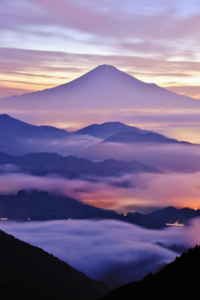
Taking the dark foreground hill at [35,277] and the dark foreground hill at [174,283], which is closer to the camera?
the dark foreground hill at [174,283]

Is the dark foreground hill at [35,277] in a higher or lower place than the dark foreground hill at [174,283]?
lower

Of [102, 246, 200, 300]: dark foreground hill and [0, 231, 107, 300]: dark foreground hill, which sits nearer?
[102, 246, 200, 300]: dark foreground hill

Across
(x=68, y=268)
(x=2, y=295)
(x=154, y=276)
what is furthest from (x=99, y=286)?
(x=154, y=276)

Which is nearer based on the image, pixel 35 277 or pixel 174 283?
pixel 174 283

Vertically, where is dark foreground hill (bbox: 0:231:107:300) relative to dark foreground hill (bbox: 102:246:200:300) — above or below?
below

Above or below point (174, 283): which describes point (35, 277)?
Answer: below
